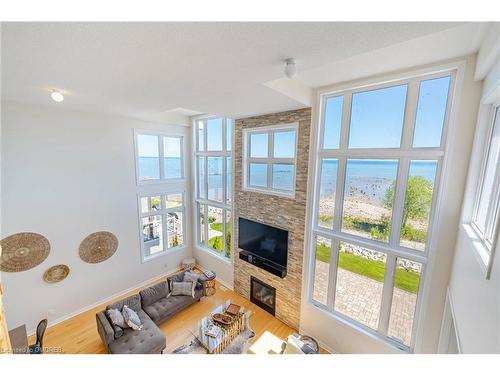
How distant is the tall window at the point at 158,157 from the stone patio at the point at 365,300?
185 inches

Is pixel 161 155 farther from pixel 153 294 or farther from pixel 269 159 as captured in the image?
pixel 153 294

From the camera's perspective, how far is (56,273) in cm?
424

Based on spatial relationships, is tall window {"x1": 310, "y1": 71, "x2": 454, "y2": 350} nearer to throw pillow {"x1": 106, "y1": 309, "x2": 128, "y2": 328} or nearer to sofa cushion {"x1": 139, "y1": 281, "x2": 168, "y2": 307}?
A: sofa cushion {"x1": 139, "y1": 281, "x2": 168, "y2": 307}

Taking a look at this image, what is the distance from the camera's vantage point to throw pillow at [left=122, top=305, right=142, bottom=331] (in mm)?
3744

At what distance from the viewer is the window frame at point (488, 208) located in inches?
66.6

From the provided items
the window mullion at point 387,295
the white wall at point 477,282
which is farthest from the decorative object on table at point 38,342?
the window mullion at point 387,295

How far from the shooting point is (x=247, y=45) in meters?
1.63

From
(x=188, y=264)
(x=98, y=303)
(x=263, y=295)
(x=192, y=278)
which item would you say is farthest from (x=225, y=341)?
(x=98, y=303)

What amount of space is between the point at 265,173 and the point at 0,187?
15.8 ft

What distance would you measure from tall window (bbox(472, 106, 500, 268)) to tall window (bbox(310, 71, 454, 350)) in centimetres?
50

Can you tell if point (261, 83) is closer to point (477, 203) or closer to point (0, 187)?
point (477, 203)

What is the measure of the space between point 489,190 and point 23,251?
278 inches

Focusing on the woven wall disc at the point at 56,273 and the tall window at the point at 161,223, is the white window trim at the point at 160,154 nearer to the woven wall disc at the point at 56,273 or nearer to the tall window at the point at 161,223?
the tall window at the point at 161,223
